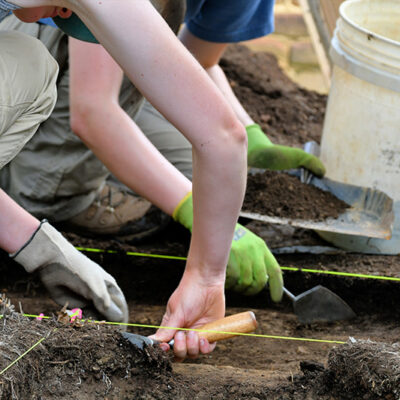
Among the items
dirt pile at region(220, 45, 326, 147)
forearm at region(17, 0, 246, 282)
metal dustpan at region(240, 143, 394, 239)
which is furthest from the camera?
dirt pile at region(220, 45, 326, 147)

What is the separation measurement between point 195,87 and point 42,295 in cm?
123

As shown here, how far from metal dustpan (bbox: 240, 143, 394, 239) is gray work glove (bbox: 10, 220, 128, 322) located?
715mm

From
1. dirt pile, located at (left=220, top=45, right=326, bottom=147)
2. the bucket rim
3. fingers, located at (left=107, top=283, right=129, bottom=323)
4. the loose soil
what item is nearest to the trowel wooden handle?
fingers, located at (left=107, top=283, right=129, bottom=323)

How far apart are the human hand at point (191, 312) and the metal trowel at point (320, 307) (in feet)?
1.27

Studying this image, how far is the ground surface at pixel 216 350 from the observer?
1371 millimetres

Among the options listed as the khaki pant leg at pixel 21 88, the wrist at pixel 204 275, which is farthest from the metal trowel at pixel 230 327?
the khaki pant leg at pixel 21 88

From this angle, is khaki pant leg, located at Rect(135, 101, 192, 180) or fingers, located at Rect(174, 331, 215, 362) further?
khaki pant leg, located at Rect(135, 101, 192, 180)

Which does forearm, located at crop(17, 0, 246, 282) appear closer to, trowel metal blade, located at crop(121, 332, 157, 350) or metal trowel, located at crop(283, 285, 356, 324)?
trowel metal blade, located at crop(121, 332, 157, 350)

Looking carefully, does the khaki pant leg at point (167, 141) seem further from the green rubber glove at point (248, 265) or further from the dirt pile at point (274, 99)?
the dirt pile at point (274, 99)

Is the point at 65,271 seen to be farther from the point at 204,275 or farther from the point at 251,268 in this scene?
the point at 251,268

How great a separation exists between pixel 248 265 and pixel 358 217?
65 cm

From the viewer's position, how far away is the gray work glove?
6.06 feet

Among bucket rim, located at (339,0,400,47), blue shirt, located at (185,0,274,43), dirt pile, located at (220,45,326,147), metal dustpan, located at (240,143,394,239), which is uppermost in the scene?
bucket rim, located at (339,0,400,47)

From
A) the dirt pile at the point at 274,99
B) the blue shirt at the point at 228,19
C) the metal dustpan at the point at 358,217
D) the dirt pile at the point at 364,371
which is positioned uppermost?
the blue shirt at the point at 228,19
